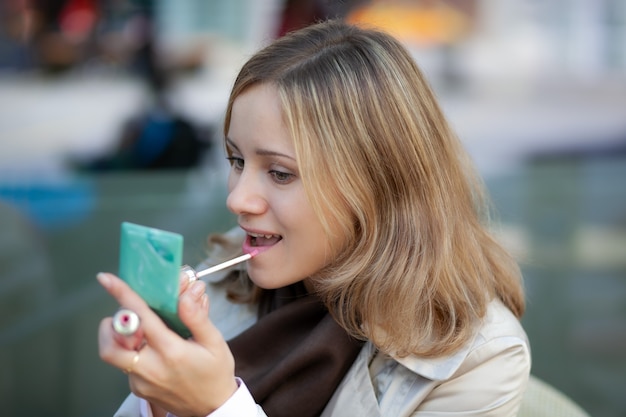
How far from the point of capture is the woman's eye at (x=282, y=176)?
1.50 m

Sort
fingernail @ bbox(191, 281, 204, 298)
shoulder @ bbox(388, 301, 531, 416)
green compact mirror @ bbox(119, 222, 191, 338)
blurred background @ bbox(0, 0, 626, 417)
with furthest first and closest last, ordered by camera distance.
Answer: blurred background @ bbox(0, 0, 626, 417)
shoulder @ bbox(388, 301, 531, 416)
fingernail @ bbox(191, 281, 204, 298)
green compact mirror @ bbox(119, 222, 191, 338)

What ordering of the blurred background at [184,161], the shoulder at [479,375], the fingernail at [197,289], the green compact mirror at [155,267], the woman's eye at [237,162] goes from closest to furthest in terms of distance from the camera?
1. the green compact mirror at [155,267]
2. the fingernail at [197,289]
3. the shoulder at [479,375]
4. the woman's eye at [237,162]
5. the blurred background at [184,161]

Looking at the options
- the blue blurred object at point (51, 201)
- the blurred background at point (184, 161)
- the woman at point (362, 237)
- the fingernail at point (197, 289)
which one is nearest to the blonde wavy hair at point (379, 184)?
the woman at point (362, 237)

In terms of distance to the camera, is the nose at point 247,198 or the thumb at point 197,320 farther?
the nose at point 247,198

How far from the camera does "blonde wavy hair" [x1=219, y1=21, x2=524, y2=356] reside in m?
1.50

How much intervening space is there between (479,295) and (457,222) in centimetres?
15

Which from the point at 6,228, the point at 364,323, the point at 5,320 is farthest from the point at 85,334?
the point at 364,323

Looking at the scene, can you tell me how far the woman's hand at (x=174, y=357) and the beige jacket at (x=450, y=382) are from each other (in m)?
0.36

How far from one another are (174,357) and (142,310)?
0.26 feet

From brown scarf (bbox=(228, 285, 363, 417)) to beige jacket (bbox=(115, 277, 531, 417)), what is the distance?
0.04m

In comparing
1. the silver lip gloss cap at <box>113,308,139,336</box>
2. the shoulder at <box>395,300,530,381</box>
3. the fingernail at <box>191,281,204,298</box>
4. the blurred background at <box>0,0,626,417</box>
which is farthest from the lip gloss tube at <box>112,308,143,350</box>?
the blurred background at <box>0,0,626,417</box>

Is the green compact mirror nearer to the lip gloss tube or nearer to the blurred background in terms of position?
the lip gloss tube

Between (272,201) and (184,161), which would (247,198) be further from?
(184,161)

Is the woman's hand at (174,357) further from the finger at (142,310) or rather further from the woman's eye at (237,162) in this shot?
the woman's eye at (237,162)
